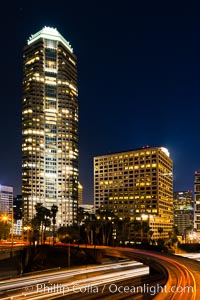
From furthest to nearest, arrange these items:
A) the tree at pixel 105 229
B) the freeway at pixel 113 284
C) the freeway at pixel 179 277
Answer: the tree at pixel 105 229, the freeway at pixel 113 284, the freeway at pixel 179 277

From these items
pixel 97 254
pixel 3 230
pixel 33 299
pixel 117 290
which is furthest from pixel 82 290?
pixel 3 230

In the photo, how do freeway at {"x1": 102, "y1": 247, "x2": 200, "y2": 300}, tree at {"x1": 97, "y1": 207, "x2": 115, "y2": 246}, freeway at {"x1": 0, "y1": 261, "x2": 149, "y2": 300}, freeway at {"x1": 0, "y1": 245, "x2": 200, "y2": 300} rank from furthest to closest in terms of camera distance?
tree at {"x1": 97, "y1": 207, "x2": 115, "y2": 246}
freeway at {"x1": 0, "y1": 261, "x2": 149, "y2": 300}
freeway at {"x1": 0, "y1": 245, "x2": 200, "y2": 300}
freeway at {"x1": 102, "y1": 247, "x2": 200, "y2": 300}

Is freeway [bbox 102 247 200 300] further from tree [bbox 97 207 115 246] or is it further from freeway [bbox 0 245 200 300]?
tree [bbox 97 207 115 246]

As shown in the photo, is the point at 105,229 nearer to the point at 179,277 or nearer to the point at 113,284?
the point at 113,284

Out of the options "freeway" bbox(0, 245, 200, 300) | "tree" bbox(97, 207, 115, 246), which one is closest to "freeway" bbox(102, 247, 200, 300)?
"freeway" bbox(0, 245, 200, 300)

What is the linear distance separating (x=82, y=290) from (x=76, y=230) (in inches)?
4476

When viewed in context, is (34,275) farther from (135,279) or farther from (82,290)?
(135,279)

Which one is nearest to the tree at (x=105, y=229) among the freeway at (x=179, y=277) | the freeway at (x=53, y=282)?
the freeway at (x=179, y=277)

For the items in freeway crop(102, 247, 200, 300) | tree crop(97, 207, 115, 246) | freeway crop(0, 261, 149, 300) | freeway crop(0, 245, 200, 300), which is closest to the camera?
freeway crop(102, 247, 200, 300)

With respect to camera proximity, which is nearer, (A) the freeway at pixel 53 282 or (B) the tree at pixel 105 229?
(A) the freeway at pixel 53 282

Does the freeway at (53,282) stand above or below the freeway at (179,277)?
below

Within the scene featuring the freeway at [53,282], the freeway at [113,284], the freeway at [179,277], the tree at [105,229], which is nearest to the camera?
the freeway at [179,277]

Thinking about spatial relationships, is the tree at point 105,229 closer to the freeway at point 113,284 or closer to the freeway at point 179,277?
the freeway at point 179,277

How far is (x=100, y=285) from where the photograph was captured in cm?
6769
